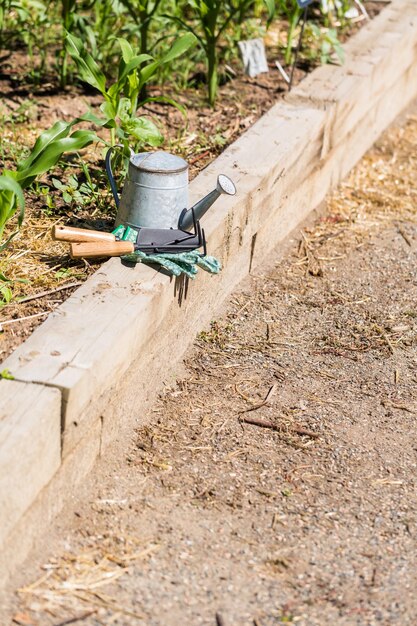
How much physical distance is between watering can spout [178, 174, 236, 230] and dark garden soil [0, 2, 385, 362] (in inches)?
12.4

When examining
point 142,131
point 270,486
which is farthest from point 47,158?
point 270,486

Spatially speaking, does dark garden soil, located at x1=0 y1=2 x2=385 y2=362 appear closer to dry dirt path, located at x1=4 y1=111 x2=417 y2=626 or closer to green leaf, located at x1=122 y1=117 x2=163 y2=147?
green leaf, located at x1=122 y1=117 x2=163 y2=147

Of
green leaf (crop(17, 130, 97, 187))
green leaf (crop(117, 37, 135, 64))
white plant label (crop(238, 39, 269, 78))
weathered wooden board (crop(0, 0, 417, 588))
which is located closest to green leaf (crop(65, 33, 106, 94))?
Result: green leaf (crop(117, 37, 135, 64))

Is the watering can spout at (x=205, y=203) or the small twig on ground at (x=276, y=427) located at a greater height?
the watering can spout at (x=205, y=203)

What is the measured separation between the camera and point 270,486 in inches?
105

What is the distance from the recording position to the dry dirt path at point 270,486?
7.43 feet

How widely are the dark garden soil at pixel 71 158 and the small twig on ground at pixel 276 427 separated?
2.20 ft

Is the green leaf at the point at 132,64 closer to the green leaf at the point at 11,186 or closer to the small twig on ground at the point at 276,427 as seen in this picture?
the green leaf at the point at 11,186

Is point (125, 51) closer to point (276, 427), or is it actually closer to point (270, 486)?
point (276, 427)

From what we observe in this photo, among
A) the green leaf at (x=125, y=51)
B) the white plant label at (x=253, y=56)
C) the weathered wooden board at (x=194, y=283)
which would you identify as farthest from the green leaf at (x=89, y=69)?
the white plant label at (x=253, y=56)

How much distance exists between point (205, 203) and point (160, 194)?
142 millimetres

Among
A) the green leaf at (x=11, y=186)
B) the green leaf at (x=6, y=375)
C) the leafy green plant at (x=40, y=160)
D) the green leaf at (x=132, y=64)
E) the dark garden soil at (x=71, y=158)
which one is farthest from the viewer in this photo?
the green leaf at (x=132, y=64)

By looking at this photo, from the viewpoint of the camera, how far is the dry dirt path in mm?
2264

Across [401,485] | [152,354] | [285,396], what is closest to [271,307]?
[285,396]
